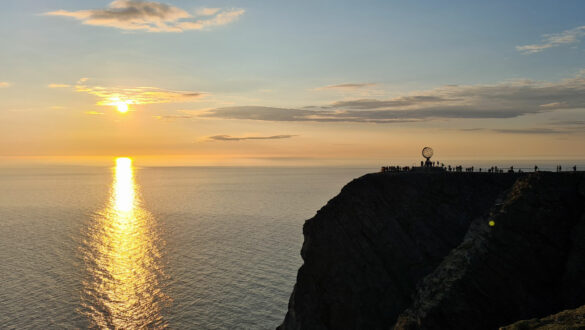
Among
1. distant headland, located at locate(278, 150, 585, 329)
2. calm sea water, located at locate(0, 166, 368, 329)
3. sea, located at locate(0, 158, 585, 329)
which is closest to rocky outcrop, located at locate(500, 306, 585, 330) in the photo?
distant headland, located at locate(278, 150, 585, 329)

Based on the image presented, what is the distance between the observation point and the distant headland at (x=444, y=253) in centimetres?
3462

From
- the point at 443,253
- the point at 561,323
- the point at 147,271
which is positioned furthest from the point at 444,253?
the point at 147,271

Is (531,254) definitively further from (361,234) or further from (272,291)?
(272,291)

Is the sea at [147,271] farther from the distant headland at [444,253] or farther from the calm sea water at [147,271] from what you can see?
the distant headland at [444,253]

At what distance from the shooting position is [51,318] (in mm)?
61000

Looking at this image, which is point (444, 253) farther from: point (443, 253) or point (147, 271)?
point (147, 271)

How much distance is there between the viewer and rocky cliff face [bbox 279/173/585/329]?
34.7 meters

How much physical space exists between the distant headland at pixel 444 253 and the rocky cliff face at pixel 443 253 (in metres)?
0.09

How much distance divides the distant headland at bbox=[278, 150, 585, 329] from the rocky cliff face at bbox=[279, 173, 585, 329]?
0.29 ft

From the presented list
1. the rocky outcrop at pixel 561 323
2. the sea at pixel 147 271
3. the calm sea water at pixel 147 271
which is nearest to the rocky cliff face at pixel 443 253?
the rocky outcrop at pixel 561 323

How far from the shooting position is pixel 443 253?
46812mm

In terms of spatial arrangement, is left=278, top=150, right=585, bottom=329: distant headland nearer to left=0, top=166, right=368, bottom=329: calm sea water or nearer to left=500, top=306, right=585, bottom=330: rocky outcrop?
left=500, top=306, right=585, bottom=330: rocky outcrop

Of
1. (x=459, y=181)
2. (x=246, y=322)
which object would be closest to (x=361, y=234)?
(x=459, y=181)

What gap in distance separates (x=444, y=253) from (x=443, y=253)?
0.11m
